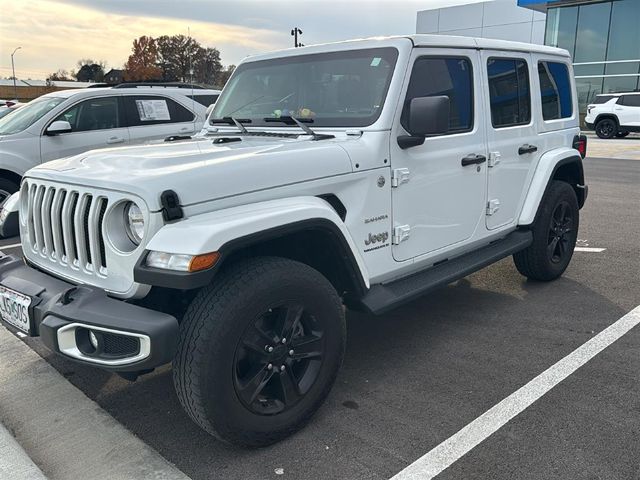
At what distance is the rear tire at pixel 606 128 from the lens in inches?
887

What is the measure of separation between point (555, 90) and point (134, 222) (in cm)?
397

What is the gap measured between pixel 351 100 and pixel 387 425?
6.11 ft

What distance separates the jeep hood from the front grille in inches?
3.1

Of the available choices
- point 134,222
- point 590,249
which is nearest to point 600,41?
point 590,249

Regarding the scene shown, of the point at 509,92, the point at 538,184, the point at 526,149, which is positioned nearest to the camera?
the point at 509,92

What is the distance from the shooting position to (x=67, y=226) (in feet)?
9.26

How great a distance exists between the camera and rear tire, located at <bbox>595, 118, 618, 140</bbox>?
22.5 metres

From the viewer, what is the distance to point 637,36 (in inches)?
1113

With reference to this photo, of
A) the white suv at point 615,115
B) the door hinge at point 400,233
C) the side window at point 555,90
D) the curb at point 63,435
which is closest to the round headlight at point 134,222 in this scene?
the curb at point 63,435

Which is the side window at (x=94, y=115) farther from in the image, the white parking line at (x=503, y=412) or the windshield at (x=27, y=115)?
the white parking line at (x=503, y=412)

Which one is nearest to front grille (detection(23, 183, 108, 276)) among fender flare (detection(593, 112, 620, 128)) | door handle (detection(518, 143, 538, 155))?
door handle (detection(518, 143, 538, 155))

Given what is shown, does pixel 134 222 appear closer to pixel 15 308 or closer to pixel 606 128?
pixel 15 308

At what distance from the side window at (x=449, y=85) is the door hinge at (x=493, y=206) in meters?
0.60

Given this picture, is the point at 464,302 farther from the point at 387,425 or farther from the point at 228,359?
the point at 228,359
